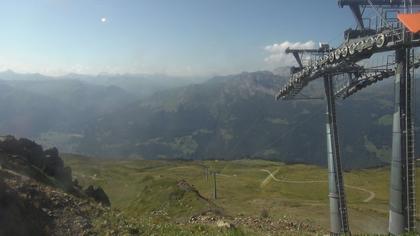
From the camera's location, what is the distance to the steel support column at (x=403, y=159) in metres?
37.2

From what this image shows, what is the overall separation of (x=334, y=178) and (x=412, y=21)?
21.7 metres

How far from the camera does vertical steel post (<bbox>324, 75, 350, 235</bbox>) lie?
49875 mm

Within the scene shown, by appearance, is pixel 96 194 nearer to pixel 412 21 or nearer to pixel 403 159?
pixel 403 159

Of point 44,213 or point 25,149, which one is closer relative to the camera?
point 44,213

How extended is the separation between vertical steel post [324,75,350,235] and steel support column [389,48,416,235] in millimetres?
11777

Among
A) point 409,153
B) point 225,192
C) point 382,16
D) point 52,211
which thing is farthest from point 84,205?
point 225,192

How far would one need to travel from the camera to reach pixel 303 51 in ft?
185

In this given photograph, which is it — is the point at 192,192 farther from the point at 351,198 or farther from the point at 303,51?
the point at 351,198

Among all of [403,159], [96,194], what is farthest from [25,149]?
[403,159]

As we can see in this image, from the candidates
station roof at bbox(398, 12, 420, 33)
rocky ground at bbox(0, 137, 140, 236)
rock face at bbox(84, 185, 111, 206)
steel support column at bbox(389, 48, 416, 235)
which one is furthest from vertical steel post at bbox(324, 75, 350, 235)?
rock face at bbox(84, 185, 111, 206)

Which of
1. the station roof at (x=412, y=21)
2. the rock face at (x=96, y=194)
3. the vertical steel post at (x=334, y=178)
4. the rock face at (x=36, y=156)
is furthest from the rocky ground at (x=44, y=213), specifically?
the station roof at (x=412, y=21)

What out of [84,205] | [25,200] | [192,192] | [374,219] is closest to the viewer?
[25,200]

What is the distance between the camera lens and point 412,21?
107ft

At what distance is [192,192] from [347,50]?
3256 centimetres
